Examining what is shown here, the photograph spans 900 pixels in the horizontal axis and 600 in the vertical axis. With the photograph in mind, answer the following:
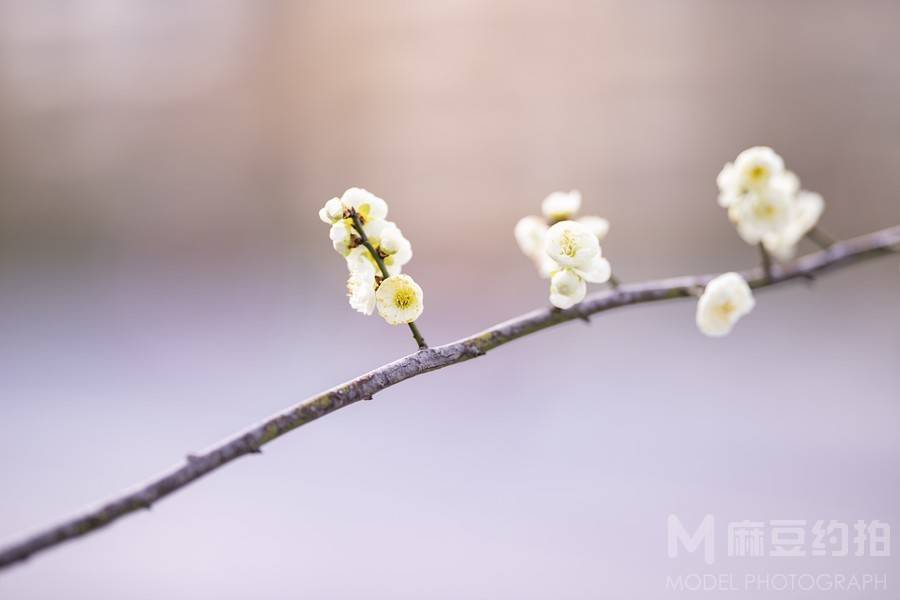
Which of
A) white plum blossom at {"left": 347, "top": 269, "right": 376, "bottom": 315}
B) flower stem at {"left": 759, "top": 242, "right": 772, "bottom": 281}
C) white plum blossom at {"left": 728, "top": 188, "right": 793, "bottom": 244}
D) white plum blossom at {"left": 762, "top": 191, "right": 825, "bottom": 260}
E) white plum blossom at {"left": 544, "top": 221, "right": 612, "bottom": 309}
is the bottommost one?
white plum blossom at {"left": 347, "top": 269, "right": 376, "bottom": 315}

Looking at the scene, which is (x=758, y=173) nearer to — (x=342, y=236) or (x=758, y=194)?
(x=758, y=194)

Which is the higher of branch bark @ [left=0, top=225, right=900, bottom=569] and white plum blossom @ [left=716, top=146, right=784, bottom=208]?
white plum blossom @ [left=716, top=146, right=784, bottom=208]

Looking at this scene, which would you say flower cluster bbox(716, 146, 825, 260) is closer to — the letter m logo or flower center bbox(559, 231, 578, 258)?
flower center bbox(559, 231, 578, 258)

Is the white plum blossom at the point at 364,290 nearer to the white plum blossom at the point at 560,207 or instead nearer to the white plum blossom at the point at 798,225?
the white plum blossom at the point at 560,207

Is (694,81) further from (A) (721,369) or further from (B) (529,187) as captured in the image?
(A) (721,369)
